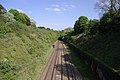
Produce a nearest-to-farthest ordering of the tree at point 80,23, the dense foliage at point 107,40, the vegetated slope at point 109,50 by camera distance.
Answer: the vegetated slope at point 109,50, the dense foliage at point 107,40, the tree at point 80,23

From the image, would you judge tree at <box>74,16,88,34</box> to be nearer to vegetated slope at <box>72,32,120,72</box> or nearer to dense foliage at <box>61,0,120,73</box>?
dense foliage at <box>61,0,120,73</box>

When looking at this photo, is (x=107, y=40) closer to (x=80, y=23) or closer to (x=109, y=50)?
(x=109, y=50)

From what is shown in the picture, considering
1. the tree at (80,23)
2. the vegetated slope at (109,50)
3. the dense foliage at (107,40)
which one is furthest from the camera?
the tree at (80,23)

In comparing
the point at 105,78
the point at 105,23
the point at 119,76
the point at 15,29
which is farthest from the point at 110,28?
the point at 119,76

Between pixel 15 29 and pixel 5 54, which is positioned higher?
pixel 15 29

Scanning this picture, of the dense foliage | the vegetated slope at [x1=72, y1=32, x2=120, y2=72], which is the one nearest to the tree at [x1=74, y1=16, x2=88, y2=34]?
the dense foliage

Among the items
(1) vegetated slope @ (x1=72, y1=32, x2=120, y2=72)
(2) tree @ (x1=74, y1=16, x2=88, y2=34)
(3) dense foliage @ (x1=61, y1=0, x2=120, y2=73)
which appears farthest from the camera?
(2) tree @ (x1=74, y1=16, x2=88, y2=34)

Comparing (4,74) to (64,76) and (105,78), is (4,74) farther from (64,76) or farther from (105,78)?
(105,78)

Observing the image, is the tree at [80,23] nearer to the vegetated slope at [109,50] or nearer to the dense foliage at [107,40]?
the dense foliage at [107,40]

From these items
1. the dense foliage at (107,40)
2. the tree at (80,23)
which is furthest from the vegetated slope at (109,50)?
the tree at (80,23)

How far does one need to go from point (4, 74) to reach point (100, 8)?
37.9 meters

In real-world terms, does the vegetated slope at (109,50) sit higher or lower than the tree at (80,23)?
lower

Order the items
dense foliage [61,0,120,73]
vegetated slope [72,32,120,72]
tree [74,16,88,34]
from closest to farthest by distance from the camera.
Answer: vegetated slope [72,32,120,72], dense foliage [61,0,120,73], tree [74,16,88,34]

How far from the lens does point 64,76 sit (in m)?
14.9
